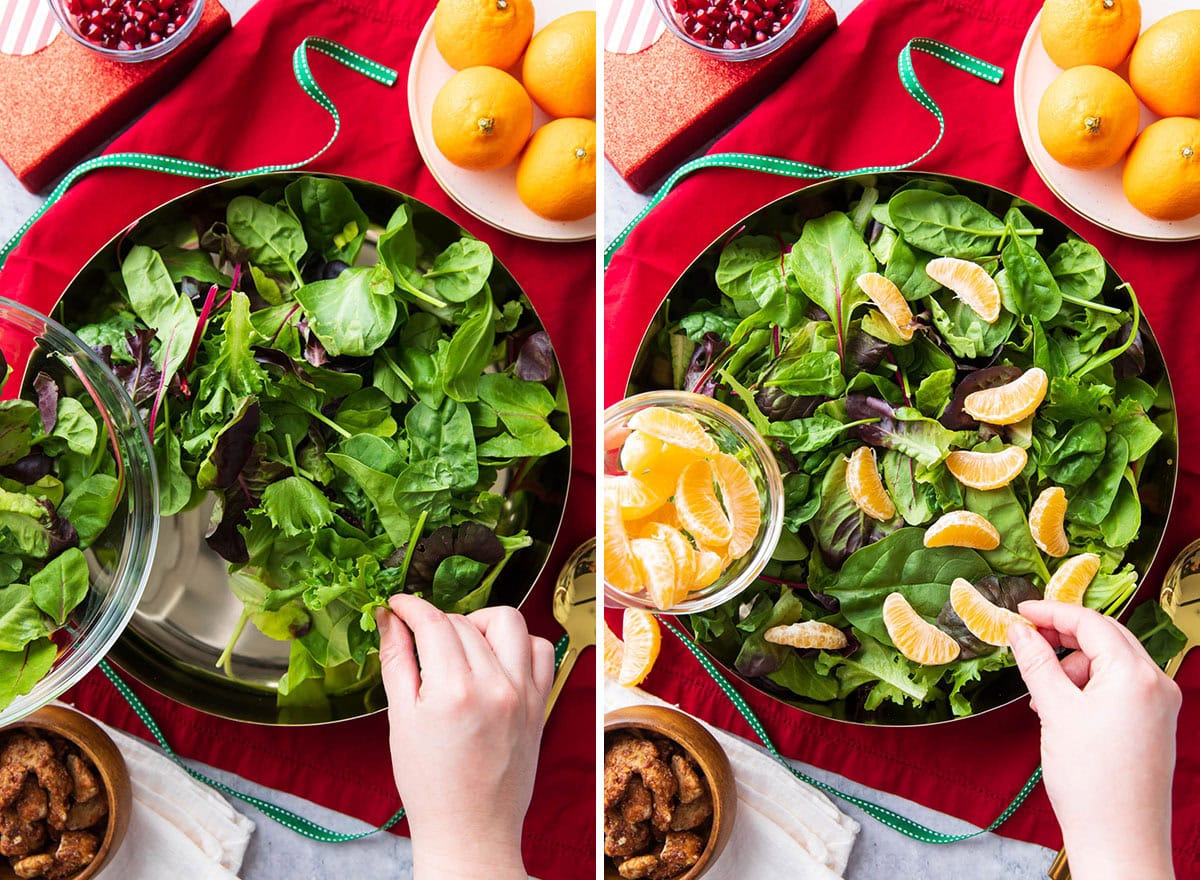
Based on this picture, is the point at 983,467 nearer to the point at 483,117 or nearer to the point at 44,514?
the point at 483,117

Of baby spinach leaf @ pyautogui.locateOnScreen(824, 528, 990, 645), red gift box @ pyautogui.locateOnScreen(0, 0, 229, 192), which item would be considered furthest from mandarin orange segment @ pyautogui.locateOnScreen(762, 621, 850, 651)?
red gift box @ pyautogui.locateOnScreen(0, 0, 229, 192)

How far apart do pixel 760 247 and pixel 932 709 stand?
30 cm

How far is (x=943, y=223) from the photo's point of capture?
1.94 ft

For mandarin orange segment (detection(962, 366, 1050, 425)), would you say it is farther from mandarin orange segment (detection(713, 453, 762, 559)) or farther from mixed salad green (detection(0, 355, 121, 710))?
mixed salad green (detection(0, 355, 121, 710))

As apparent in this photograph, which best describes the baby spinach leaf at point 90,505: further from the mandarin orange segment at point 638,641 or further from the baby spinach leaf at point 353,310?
the mandarin orange segment at point 638,641

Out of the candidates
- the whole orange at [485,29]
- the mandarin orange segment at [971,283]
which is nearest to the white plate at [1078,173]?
the mandarin orange segment at [971,283]

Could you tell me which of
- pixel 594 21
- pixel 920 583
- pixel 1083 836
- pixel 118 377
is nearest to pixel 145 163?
pixel 118 377

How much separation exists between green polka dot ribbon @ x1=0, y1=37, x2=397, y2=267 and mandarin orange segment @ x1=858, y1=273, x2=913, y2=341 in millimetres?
338

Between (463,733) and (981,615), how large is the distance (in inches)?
11.9

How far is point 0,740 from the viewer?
1.79 ft

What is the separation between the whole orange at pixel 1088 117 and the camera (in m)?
0.61

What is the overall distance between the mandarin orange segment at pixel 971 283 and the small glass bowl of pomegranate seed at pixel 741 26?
0.18m

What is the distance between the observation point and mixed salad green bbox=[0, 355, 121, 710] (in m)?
0.50

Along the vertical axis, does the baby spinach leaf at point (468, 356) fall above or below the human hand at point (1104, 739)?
above
